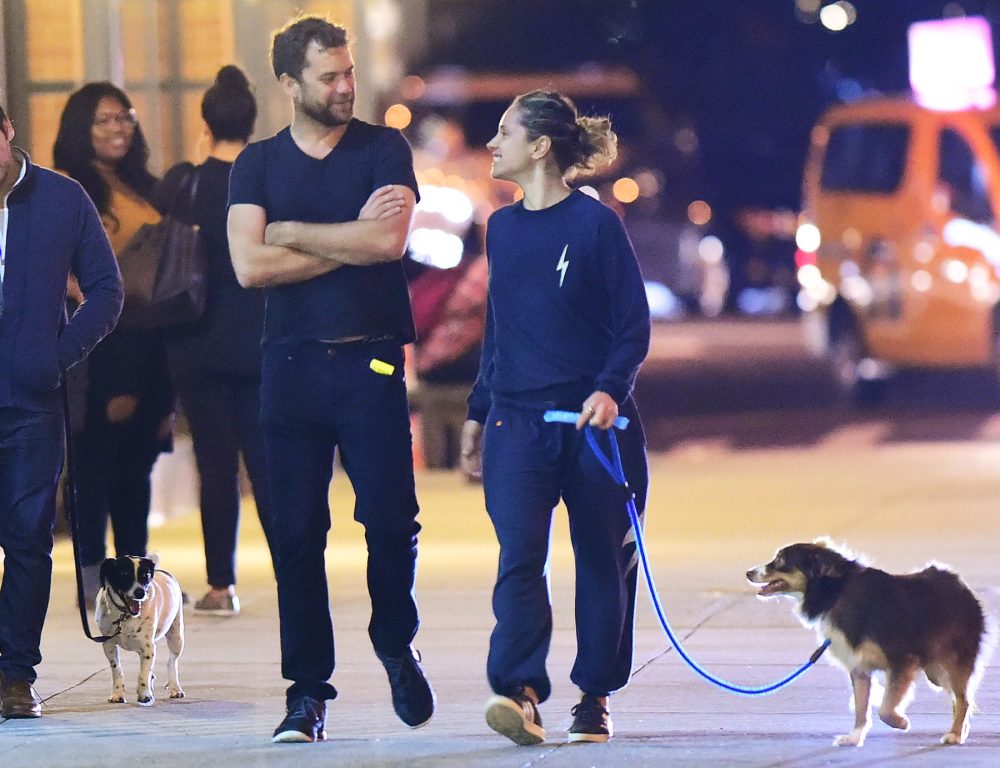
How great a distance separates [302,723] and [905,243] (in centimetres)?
1332

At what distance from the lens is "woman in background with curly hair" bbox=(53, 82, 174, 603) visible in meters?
8.79

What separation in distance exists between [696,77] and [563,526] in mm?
28574

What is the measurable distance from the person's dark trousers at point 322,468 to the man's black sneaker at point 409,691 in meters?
0.19

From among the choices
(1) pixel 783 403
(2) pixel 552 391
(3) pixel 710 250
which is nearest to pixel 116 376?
(2) pixel 552 391

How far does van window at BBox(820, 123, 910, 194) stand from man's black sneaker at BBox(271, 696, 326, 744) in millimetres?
13514

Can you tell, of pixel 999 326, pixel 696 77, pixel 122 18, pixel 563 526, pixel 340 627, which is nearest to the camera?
pixel 340 627

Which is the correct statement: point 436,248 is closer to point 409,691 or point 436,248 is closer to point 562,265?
point 409,691

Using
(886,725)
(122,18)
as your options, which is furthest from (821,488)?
(886,725)

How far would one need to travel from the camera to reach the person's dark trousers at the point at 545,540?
20.7 feet

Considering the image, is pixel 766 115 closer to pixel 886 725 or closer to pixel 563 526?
pixel 563 526

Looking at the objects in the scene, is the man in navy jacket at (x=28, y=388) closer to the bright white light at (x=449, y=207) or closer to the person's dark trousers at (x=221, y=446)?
the person's dark trousers at (x=221, y=446)

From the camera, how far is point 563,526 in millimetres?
12195

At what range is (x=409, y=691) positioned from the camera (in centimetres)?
655

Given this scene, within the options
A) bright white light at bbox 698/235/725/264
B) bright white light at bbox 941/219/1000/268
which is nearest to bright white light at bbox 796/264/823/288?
bright white light at bbox 941/219/1000/268
